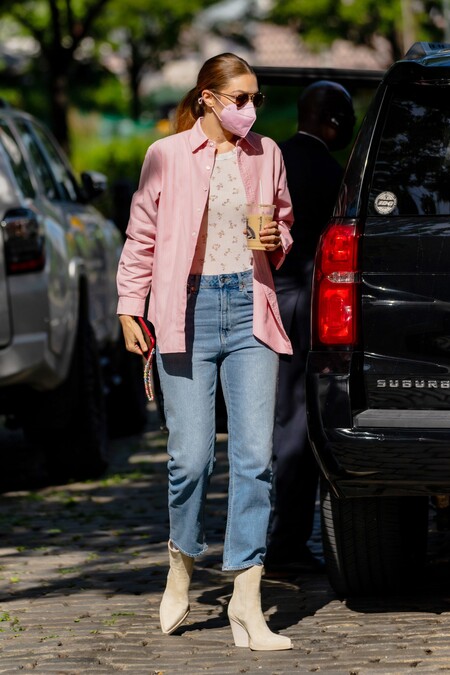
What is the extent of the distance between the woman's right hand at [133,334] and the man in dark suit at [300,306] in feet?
3.50

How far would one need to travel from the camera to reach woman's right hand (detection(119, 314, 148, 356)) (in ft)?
16.8

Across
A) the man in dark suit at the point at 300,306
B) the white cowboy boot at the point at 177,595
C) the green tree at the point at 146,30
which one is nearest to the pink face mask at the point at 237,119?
the man in dark suit at the point at 300,306

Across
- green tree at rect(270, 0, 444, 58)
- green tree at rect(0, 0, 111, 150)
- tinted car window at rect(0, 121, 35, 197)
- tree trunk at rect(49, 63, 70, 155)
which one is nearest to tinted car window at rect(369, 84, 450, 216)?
tinted car window at rect(0, 121, 35, 197)

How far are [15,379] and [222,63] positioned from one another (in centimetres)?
324

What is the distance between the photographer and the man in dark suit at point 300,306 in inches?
242

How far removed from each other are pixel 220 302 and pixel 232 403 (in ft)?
1.10

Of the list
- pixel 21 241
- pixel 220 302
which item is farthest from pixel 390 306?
pixel 21 241

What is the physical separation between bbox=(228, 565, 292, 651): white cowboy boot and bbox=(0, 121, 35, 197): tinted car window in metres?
3.71

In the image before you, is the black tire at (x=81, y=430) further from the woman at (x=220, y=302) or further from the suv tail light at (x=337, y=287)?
the suv tail light at (x=337, y=287)

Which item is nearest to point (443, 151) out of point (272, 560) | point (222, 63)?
point (222, 63)

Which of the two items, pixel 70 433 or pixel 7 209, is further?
pixel 70 433

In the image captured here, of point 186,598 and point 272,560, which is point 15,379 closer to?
point 272,560

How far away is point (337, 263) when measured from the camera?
503cm

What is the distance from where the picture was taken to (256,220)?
16.0ft
